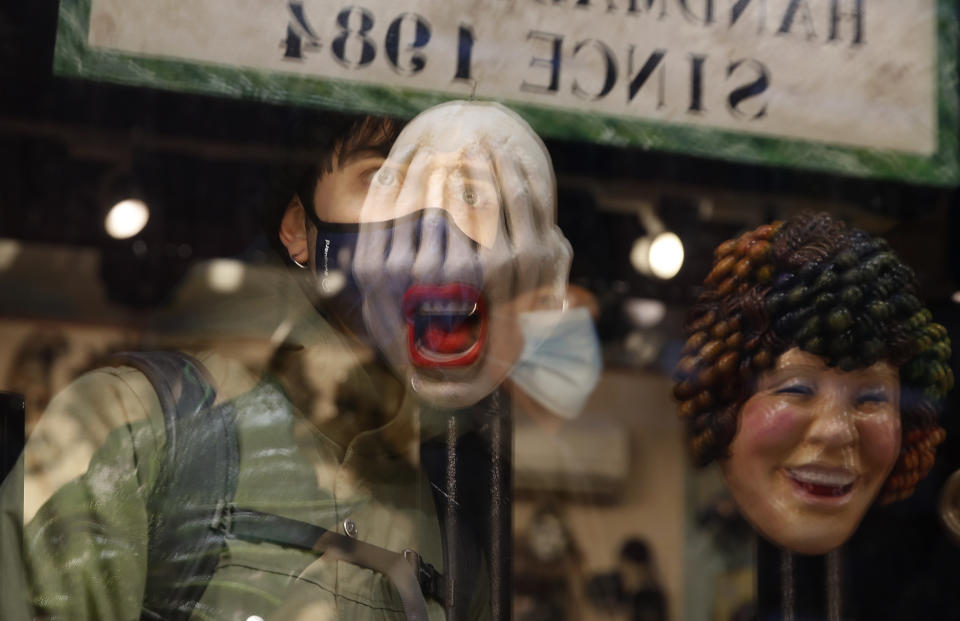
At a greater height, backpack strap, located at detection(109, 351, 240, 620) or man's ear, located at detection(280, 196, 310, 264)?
man's ear, located at detection(280, 196, 310, 264)

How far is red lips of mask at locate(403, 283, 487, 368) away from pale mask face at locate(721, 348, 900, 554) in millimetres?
390

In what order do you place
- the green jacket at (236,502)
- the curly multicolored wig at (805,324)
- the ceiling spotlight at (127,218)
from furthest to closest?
the curly multicolored wig at (805,324)
the ceiling spotlight at (127,218)
the green jacket at (236,502)

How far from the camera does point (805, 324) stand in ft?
5.38

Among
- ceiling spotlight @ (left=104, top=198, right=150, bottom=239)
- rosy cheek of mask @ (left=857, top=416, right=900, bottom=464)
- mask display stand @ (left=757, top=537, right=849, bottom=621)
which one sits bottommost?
mask display stand @ (left=757, top=537, right=849, bottom=621)

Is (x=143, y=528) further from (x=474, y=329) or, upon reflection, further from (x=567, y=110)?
(x=567, y=110)

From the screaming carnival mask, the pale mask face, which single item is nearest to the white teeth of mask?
the pale mask face

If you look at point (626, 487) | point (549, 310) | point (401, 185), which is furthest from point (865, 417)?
point (401, 185)

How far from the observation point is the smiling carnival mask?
1646 millimetres

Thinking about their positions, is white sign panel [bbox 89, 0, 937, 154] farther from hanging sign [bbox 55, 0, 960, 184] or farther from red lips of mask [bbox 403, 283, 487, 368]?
red lips of mask [bbox 403, 283, 487, 368]

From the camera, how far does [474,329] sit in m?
1.53

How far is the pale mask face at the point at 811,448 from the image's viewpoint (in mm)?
1647

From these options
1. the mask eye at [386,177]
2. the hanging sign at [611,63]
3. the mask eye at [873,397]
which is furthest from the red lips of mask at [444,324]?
the mask eye at [873,397]

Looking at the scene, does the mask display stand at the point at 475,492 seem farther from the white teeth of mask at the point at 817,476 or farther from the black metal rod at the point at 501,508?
the white teeth of mask at the point at 817,476

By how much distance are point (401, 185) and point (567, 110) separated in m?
0.25
